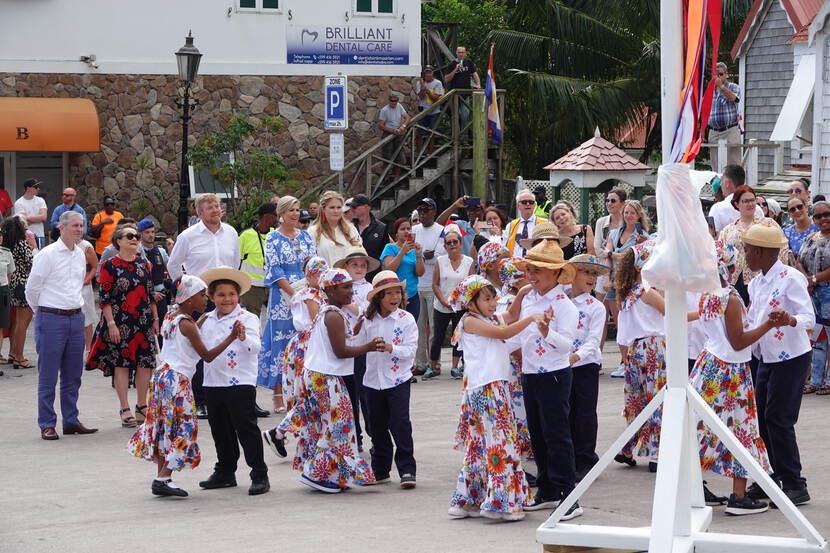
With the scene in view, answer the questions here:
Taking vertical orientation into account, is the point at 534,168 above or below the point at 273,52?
below

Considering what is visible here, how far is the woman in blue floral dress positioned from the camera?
11.3m

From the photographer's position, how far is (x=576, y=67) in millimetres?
31531

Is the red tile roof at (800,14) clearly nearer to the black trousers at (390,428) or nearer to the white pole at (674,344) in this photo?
the black trousers at (390,428)

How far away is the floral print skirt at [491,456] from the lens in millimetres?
7648

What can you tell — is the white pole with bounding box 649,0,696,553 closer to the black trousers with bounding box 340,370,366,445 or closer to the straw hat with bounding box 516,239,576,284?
the straw hat with bounding box 516,239,576,284

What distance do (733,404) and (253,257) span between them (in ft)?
18.9

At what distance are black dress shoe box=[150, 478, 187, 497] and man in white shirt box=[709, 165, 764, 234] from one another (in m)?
6.15

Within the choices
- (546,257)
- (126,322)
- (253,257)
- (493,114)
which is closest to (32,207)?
(493,114)

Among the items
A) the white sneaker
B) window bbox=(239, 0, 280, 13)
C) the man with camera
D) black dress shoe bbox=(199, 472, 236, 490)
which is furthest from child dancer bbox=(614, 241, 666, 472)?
window bbox=(239, 0, 280, 13)

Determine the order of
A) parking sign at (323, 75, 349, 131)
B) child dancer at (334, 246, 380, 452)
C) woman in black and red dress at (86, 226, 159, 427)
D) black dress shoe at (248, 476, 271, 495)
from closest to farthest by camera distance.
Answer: black dress shoe at (248, 476, 271, 495)
child dancer at (334, 246, 380, 452)
woman in black and red dress at (86, 226, 159, 427)
parking sign at (323, 75, 349, 131)

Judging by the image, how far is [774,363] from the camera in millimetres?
7973

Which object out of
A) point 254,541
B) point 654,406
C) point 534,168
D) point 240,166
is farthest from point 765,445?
point 534,168

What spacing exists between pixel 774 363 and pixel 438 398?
15.7ft

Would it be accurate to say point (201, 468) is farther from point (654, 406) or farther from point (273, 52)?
point (273, 52)
